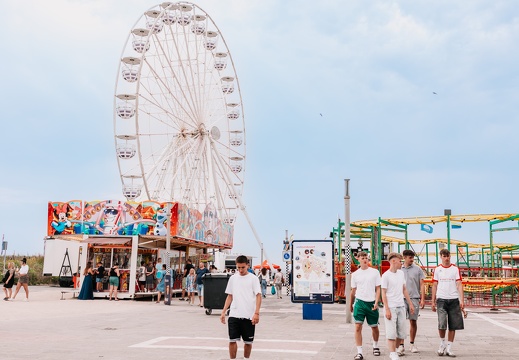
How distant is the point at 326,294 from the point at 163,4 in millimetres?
22242

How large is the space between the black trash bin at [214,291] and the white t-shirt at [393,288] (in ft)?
33.6

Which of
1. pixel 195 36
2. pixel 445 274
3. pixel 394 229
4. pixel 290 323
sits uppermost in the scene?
pixel 195 36

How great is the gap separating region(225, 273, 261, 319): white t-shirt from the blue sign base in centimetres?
986

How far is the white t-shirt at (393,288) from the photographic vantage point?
374 inches

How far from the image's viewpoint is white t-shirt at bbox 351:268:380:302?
963 centimetres

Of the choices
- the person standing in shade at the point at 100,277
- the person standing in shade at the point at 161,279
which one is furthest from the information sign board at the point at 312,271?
the person standing in shade at the point at 100,277

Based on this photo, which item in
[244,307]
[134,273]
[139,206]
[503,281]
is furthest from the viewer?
[139,206]

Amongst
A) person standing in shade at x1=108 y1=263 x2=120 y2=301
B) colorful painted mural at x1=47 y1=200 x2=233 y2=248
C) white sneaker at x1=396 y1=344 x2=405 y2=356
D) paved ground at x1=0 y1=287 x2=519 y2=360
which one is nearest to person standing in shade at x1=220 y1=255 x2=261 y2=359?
paved ground at x1=0 y1=287 x2=519 y2=360

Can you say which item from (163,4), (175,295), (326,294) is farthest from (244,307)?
(163,4)

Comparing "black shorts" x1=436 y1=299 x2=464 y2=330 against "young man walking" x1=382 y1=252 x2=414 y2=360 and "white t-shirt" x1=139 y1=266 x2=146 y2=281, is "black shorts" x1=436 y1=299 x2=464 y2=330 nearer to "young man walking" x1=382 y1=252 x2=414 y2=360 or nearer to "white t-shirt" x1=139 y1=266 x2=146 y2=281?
"young man walking" x1=382 y1=252 x2=414 y2=360

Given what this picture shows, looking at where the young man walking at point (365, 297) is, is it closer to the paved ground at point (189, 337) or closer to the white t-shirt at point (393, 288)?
the white t-shirt at point (393, 288)

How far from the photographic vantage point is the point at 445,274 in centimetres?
1020

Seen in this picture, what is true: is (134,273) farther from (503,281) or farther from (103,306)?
(503,281)

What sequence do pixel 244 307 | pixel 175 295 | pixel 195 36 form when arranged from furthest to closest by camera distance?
1. pixel 195 36
2. pixel 175 295
3. pixel 244 307
